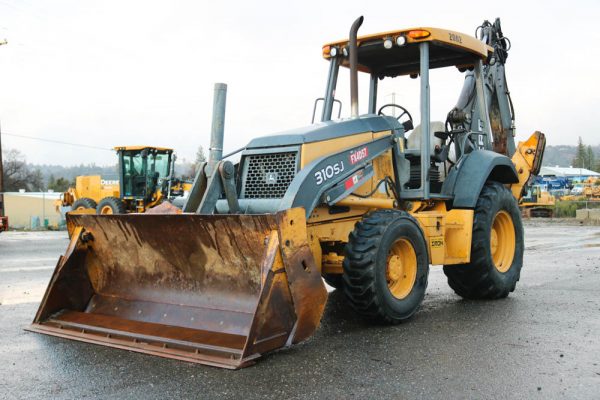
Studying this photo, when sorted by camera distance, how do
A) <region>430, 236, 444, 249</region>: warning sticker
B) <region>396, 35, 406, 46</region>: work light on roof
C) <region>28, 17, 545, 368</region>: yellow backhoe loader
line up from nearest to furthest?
<region>28, 17, 545, 368</region>: yellow backhoe loader → <region>430, 236, 444, 249</region>: warning sticker → <region>396, 35, 406, 46</region>: work light on roof

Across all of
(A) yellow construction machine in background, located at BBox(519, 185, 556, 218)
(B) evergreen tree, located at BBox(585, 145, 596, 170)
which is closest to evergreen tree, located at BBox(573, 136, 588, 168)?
(B) evergreen tree, located at BBox(585, 145, 596, 170)

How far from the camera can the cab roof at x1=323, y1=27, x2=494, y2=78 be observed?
268 inches

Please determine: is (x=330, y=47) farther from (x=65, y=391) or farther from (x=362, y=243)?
(x=65, y=391)

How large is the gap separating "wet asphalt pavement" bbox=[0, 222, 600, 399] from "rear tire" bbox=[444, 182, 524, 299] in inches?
16.5

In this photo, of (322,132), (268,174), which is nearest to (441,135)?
(322,132)

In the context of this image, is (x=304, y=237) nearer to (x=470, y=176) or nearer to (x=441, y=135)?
(x=470, y=176)

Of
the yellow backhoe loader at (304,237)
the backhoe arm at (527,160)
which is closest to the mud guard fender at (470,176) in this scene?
the yellow backhoe loader at (304,237)

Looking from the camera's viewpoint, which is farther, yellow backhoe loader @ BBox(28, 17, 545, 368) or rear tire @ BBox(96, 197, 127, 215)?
rear tire @ BBox(96, 197, 127, 215)

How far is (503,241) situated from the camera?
7.93 meters

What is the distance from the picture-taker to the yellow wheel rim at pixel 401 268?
5.85m

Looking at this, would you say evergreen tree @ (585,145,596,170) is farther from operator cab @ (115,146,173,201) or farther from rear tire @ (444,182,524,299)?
rear tire @ (444,182,524,299)

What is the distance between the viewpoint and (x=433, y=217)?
669cm

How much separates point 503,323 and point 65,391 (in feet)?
12.8

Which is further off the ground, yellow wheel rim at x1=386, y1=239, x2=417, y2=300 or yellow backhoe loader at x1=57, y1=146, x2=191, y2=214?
yellow backhoe loader at x1=57, y1=146, x2=191, y2=214
